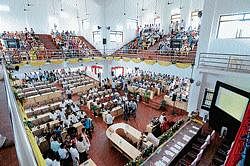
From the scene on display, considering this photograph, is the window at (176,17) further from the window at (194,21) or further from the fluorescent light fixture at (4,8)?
the fluorescent light fixture at (4,8)

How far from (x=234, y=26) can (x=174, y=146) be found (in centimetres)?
701

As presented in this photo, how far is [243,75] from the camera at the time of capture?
25.8 ft

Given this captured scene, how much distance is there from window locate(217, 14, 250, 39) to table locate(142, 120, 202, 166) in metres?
5.07

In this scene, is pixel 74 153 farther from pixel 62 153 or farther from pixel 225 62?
pixel 225 62

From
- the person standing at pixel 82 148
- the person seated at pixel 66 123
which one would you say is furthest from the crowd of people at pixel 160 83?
the person standing at pixel 82 148

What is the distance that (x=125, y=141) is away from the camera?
7762 millimetres

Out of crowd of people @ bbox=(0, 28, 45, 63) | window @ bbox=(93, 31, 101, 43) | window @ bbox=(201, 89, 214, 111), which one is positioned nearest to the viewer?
window @ bbox=(201, 89, 214, 111)

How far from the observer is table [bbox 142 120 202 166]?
5.78 meters

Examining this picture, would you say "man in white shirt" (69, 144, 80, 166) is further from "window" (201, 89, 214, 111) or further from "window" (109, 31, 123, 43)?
"window" (109, 31, 123, 43)

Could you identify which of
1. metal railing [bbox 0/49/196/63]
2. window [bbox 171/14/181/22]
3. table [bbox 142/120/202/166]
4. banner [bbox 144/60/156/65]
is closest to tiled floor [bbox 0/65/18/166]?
table [bbox 142/120/202/166]

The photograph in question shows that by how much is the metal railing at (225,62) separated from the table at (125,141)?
536 centimetres

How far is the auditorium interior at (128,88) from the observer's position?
5.98 m

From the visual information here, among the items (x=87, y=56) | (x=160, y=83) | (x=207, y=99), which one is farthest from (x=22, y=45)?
(x=207, y=99)

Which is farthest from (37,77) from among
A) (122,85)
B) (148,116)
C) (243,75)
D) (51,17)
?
(243,75)
